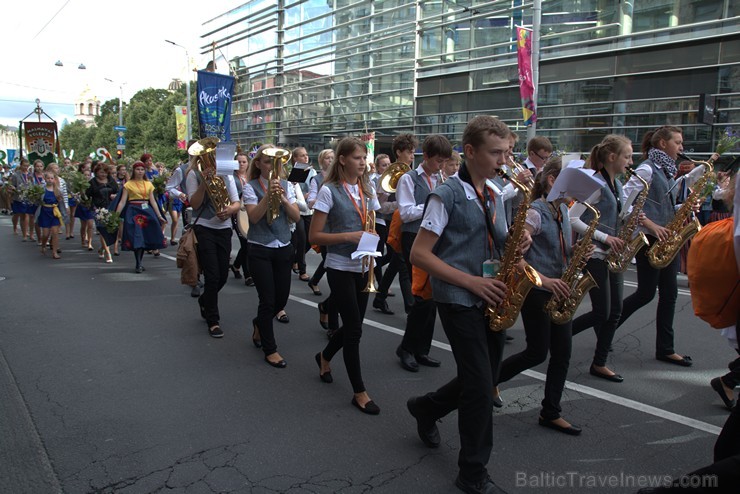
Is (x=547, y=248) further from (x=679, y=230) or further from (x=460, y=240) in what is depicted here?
(x=679, y=230)

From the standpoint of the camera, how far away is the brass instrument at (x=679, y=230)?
15.9 ft

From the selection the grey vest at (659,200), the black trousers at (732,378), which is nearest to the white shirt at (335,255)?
the grey vest at (659,200)

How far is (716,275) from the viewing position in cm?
259

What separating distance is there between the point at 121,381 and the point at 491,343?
3161 mm

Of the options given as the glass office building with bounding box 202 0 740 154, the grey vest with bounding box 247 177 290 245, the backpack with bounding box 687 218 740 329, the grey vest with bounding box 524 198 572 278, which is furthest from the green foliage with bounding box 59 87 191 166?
the backpack with bounding box 687 218 740 329

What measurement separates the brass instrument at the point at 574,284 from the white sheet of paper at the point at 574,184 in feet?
1.34

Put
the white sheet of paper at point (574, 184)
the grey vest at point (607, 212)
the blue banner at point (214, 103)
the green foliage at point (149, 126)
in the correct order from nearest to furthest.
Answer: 1. the white sheet of paper at point (574, 184)
2. the grey vest at point (607, 212)
3. the blue banner at point (214, 103)
4. the green foliage at point (149, 126)

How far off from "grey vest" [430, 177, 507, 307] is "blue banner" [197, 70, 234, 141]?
35.6 feet

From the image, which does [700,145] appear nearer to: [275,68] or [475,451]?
[475,451]

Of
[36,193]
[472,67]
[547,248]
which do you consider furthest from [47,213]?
[472,67]

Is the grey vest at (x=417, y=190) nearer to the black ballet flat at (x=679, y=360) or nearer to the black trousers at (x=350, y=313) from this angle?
the black trousers at (x=350, y=313)

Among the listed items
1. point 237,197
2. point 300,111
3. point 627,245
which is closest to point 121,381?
point 237,197

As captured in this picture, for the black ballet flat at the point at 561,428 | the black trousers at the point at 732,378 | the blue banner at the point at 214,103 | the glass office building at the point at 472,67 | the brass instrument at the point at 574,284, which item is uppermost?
the glass office building at the point at 472,67

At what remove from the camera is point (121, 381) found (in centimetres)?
455
